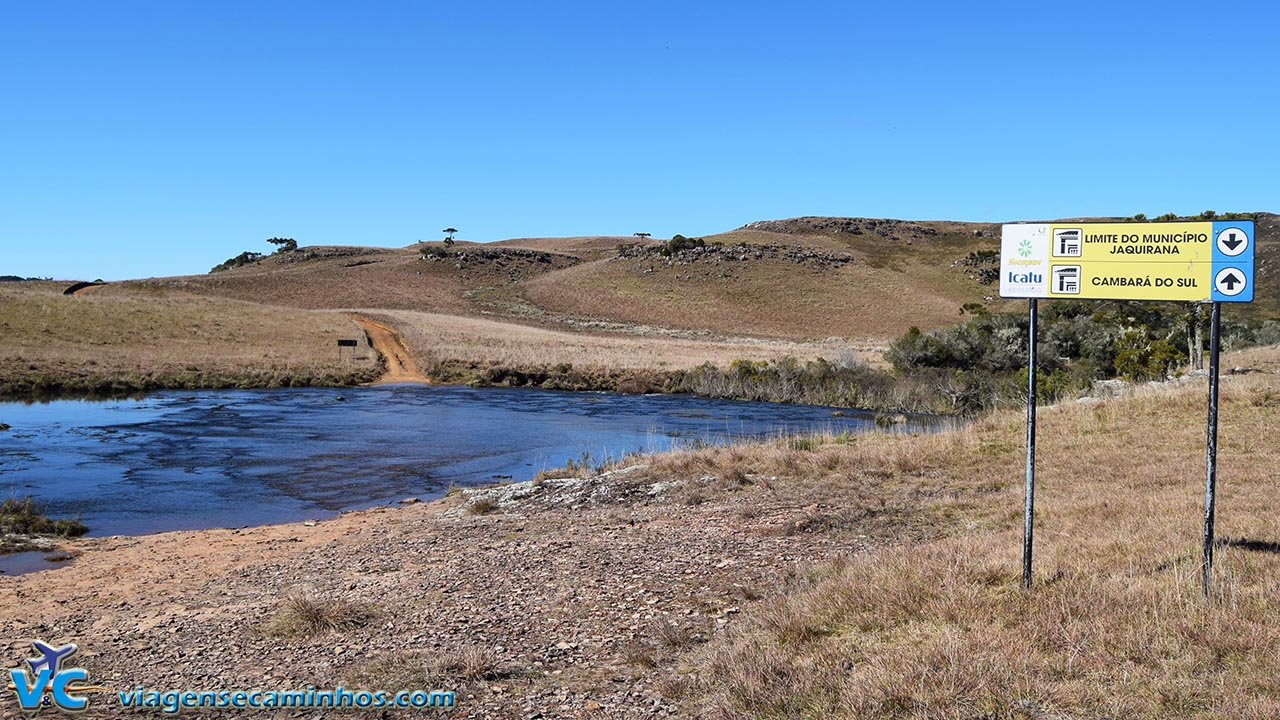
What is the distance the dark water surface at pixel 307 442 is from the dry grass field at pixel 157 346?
3411 millimetres

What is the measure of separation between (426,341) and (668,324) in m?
27.2

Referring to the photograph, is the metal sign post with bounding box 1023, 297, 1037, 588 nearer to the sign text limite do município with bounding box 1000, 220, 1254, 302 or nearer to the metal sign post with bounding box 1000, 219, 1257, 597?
the metal sign post with bounding box 1000, 219, 1257, 597

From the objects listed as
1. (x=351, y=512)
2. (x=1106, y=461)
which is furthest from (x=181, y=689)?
(x=1106, y=461)

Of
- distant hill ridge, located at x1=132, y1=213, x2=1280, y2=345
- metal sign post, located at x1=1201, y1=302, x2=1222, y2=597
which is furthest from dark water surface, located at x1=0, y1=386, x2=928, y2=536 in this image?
distant hill ridge, located at x1=132, y1=213, x2=1280, y2=345

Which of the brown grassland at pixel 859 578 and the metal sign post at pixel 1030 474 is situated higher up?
the metal sign post at pixel 1030 474

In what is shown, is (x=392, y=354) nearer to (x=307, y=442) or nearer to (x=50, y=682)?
(x=307, y=442)

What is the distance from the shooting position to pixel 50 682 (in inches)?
277

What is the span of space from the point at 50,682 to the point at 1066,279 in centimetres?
841

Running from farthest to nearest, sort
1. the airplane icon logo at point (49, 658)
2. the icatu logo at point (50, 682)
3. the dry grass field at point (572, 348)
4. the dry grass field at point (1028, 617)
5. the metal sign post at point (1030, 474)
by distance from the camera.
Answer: the dry grass field at point (572, 348), the airplane icon logo at point (49, 658), the metal sign post at point (1030, 474), the icatu logo at point (50, 682), the dry grass field at point (1028, 617)

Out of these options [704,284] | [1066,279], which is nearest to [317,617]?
[1066,279]

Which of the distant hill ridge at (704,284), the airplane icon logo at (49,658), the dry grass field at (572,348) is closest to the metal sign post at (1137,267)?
the airplane icon logo at (49,658)

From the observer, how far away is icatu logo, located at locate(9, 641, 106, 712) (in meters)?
6.68

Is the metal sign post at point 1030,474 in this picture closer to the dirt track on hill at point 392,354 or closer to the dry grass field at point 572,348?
the dry grass field at point 572,348

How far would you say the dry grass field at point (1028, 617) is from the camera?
17.0 feet
